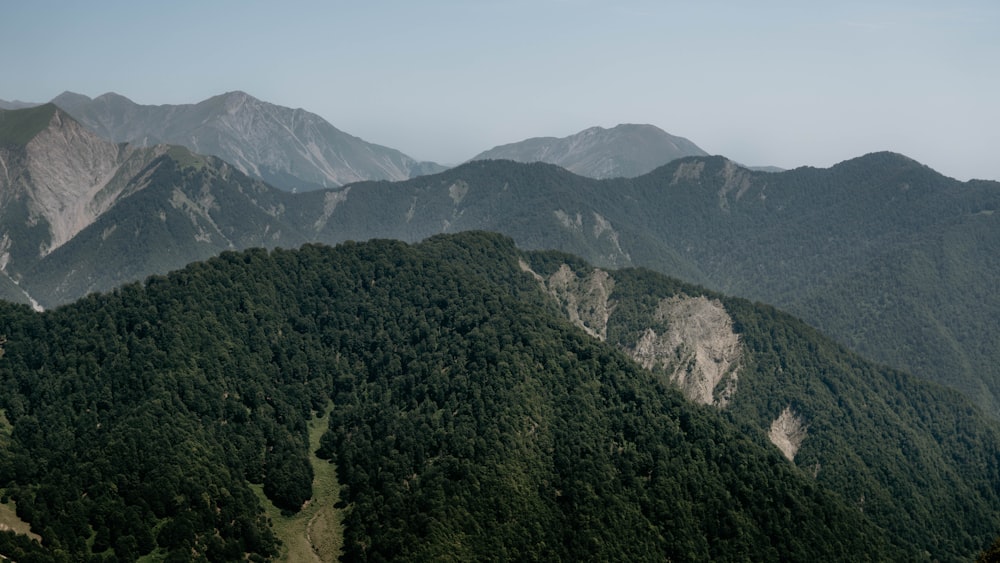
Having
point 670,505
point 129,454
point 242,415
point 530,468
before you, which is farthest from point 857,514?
point 129,454

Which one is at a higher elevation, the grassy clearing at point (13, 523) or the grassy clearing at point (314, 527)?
the grassy clearing at point (13, 523)

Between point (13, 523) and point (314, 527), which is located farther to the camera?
point (314, 527)

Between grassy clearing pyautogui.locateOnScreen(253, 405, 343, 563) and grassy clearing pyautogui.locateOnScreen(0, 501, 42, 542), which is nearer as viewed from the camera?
grassy clearing pyautogui.locateOnScreen(0, 501, 42, 542)

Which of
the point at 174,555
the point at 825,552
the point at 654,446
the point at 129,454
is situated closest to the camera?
the point at 174,555

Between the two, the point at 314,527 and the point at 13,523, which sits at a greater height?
the point at 13,523

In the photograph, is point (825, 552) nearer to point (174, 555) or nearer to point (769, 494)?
point (769, 494)

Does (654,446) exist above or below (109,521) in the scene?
above

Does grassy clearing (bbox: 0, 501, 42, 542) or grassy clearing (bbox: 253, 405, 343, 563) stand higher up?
grassy clearing (bbox: 0, 501, 42, 542)

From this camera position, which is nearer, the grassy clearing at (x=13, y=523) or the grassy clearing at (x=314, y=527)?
the grassy clearing at (x=13, y=523)
